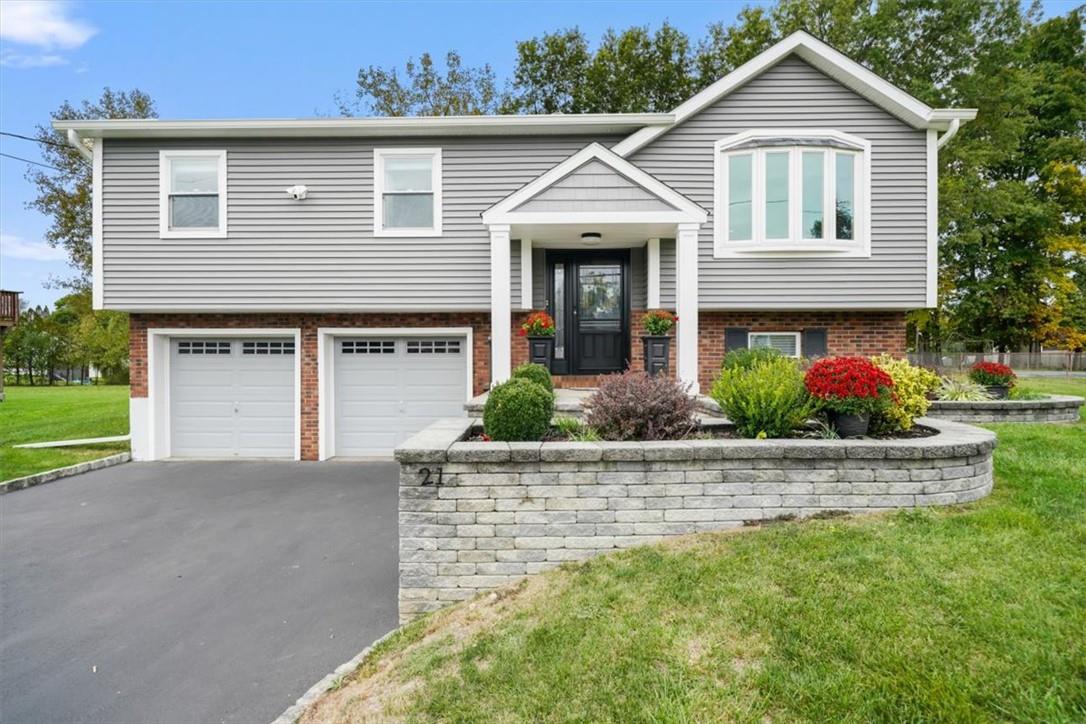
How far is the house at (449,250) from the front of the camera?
9.09 m

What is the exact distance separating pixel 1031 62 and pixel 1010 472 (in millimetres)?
29376

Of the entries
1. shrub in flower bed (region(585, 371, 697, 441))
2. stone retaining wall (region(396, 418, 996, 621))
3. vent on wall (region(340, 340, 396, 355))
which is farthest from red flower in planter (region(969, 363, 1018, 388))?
vent on wall (region(340, 340, 396, 355))

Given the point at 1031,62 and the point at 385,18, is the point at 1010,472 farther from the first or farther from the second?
the point at 1031,62

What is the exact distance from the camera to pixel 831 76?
9.21 m

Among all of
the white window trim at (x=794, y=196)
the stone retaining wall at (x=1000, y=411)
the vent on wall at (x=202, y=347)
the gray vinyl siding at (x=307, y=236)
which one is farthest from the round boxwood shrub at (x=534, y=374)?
the vent on wall at (x=202, y=347)

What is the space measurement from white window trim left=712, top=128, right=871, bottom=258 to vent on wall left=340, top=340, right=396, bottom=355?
610 centimetres

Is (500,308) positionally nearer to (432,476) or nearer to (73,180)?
(432,476)

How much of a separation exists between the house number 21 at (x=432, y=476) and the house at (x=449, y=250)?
4.34 metres

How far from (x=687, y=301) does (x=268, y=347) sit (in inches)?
301

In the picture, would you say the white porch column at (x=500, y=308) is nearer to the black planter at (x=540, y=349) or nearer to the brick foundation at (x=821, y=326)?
the black planter at (x=540, y=349)

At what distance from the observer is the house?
909 cm

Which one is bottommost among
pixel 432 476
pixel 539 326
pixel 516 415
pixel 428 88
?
pixel 432 476

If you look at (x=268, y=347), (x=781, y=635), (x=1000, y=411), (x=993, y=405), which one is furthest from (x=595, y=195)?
(x=1000, y=411)

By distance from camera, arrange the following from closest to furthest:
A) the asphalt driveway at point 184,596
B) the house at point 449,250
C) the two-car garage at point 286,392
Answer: the asphalt driveway at point 184,596 < the house at point 449,250 < the two-car garage at point 286,392
